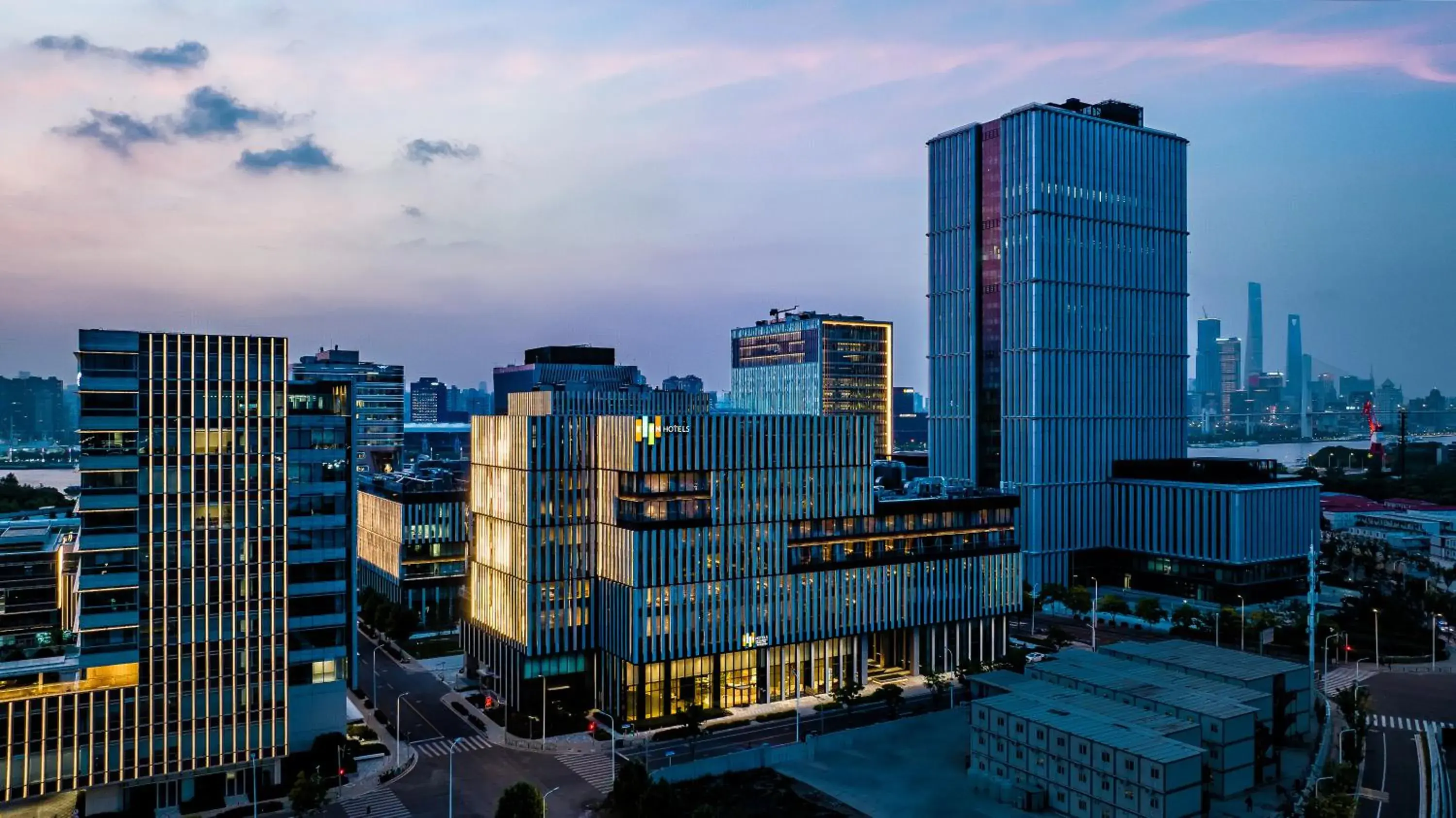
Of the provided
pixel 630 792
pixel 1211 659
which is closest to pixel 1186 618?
pixel 1211 659

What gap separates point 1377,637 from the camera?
13675 centimetres

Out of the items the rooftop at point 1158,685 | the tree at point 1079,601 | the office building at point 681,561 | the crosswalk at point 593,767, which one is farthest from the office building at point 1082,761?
the tree at point 1079,601

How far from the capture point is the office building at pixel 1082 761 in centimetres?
7594

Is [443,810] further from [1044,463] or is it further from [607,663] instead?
[1044,463]

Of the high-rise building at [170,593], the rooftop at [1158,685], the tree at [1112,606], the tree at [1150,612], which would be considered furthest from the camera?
the tree at [1112,606]

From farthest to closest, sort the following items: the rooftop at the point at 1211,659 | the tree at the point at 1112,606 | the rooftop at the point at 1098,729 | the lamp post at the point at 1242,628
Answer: the tree at the point at 1112,606
the lamp post at the point at 1242,628
the rooftop at the point at 1211,659
the rooftop at the point at 1098,729

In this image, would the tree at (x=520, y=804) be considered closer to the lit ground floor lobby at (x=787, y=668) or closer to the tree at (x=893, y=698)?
the lit ground floor lobby at (x=787, y=668)

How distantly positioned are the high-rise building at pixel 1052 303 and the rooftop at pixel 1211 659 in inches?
2464

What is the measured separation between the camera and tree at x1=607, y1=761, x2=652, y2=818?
7506 centimetres

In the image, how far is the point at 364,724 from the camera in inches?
4141

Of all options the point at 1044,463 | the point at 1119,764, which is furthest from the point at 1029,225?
the point at 1119,764

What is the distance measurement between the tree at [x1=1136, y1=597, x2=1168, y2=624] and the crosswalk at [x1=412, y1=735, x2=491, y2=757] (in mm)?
109065

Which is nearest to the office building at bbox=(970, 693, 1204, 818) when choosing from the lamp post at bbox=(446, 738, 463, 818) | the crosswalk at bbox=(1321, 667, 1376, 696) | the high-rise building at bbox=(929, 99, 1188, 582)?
the lamp post at bbox=(446, 738, 463, 818)

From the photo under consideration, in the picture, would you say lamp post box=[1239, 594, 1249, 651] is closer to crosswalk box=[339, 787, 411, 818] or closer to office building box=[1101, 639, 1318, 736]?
office building box=[1101, 639, 1318, 736]
